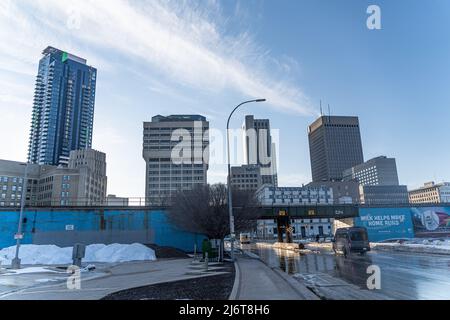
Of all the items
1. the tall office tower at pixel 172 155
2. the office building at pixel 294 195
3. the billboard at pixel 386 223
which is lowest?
the billboard at pixel 386 223

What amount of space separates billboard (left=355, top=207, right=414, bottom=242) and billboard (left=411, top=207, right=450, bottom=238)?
1317 mm

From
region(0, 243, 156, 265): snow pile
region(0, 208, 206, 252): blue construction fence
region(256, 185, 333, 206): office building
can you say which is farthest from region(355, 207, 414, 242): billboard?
region(256, 185, 333, 206): office building

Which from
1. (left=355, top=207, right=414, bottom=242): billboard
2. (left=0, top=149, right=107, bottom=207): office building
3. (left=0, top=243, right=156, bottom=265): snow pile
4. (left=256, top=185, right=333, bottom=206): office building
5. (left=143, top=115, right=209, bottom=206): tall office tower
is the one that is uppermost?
(left=143, top=115, right=209, bottom=206): tall office tower

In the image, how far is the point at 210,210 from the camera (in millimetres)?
34938

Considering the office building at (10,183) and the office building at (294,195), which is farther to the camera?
the office building at (294,195)

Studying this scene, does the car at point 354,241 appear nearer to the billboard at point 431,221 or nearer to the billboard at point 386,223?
the billboard at point 386,223

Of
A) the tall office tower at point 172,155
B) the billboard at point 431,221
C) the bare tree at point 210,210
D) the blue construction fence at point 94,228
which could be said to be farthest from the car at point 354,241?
the tall office tower at point 172,155

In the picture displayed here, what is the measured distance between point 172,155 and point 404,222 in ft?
446

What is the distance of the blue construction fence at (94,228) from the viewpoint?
40156 mm

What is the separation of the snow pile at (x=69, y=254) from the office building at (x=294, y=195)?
117m

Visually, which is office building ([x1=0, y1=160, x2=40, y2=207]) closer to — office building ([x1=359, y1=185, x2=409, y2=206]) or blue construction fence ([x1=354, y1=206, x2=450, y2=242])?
blue construction fence ([x1=354, y1=206, x2=450, y2=242])

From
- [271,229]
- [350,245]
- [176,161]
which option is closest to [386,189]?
[271,229]

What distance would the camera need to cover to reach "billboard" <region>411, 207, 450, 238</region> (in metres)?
63.9
